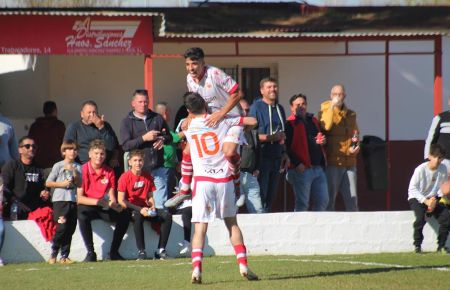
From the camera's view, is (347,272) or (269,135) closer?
(347,272)

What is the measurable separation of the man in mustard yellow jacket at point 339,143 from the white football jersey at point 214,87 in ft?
17.1

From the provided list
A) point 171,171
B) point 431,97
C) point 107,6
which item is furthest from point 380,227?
point 431,97

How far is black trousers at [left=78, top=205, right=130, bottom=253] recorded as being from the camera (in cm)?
1465

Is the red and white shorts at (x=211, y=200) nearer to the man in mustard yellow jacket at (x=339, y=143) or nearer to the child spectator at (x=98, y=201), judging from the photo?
the child spectator at (x=98, y=201)

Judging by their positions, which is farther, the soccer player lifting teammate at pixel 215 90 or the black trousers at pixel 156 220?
the black trousers at pixel 156 220

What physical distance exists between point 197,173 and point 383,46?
1073 centimetres

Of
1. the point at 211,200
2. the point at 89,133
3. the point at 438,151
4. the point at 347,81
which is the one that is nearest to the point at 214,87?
the point at 211,200

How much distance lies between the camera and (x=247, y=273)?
37.0 feet

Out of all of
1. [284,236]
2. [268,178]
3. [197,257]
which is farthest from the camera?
[268,178]

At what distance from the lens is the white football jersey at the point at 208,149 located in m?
11.3

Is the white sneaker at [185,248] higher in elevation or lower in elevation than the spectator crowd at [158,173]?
lower

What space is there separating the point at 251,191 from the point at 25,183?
3254 mm

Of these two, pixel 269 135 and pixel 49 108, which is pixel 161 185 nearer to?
pixel 269 135

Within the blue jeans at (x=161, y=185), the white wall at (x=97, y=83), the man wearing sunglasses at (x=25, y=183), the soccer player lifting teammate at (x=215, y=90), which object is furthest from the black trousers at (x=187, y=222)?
the white wall at (x=97, y=83)
